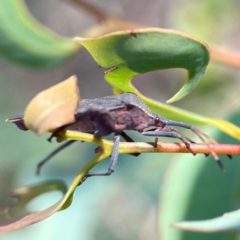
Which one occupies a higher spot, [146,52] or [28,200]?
[146,52]

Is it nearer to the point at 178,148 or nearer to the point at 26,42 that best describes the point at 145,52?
the point at 178,148

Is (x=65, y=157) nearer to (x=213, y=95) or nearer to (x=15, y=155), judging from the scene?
(x=15, y=155)

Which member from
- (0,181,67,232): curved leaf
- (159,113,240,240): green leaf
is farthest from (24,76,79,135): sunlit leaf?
(159,113,240,240): green leaf

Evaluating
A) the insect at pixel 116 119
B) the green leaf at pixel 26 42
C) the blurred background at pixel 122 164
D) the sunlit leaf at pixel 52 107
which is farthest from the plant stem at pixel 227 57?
the sunlit leaf at pixel 52 107

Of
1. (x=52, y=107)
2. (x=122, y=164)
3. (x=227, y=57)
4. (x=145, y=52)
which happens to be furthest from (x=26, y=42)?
(x=52, y=107)

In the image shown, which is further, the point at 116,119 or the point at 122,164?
the point at 122,164

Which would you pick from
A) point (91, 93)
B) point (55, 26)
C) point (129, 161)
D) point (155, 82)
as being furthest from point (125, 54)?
point (55, 26)

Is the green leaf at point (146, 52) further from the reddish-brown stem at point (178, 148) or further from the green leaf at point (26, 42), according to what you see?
the green leaf at point (26, 42)
